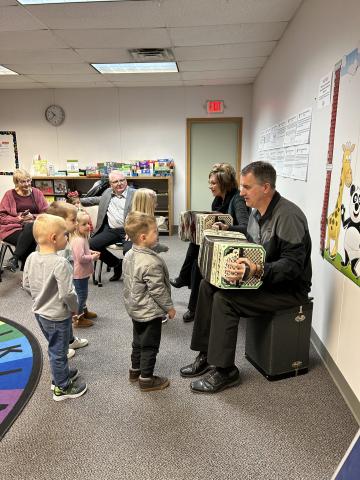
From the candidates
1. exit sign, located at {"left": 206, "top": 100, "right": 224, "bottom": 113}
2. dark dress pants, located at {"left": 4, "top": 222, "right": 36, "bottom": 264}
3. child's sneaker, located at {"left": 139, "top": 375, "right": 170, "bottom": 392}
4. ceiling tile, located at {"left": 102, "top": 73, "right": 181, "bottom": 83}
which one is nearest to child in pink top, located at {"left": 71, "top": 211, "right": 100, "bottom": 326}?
child's sneaker, located at {"left": 139, "top": 375, "right": 170, "bottom": 392}

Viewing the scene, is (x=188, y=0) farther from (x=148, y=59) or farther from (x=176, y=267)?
(x=176, y=267)

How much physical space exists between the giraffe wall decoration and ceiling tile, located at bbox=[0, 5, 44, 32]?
2.73 meters

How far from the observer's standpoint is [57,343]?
1678mm

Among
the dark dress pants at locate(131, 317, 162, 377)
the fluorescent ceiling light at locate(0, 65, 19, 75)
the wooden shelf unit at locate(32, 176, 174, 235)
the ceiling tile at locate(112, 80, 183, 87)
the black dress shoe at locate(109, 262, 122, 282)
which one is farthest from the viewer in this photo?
the wooden shelf unit at locate(32, 176, 174, 235)

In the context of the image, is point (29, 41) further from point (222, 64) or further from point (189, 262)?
point (189, 262)

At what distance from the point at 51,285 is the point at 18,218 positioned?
2.34 meters

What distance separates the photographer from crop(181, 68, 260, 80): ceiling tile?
4578mm

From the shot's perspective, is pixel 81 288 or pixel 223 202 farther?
pixel 223 202

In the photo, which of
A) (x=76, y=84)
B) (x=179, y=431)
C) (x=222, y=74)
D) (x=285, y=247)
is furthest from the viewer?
(x=76, y=84)

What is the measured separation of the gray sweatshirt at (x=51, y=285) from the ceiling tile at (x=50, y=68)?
141 inches

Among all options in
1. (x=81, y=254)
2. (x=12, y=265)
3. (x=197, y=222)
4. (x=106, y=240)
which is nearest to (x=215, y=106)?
(x=106, y=240)

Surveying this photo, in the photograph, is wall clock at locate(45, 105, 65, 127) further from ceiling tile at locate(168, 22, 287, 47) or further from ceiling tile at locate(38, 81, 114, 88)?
ceiling tile at locate(168, 22, 287, 47)

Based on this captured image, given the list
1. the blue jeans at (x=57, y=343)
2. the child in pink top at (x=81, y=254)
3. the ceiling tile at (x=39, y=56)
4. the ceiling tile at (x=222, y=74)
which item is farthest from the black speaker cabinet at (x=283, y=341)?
the ceiling tile at (x=222, y=74)

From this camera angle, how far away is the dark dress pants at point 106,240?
347 centimetres
